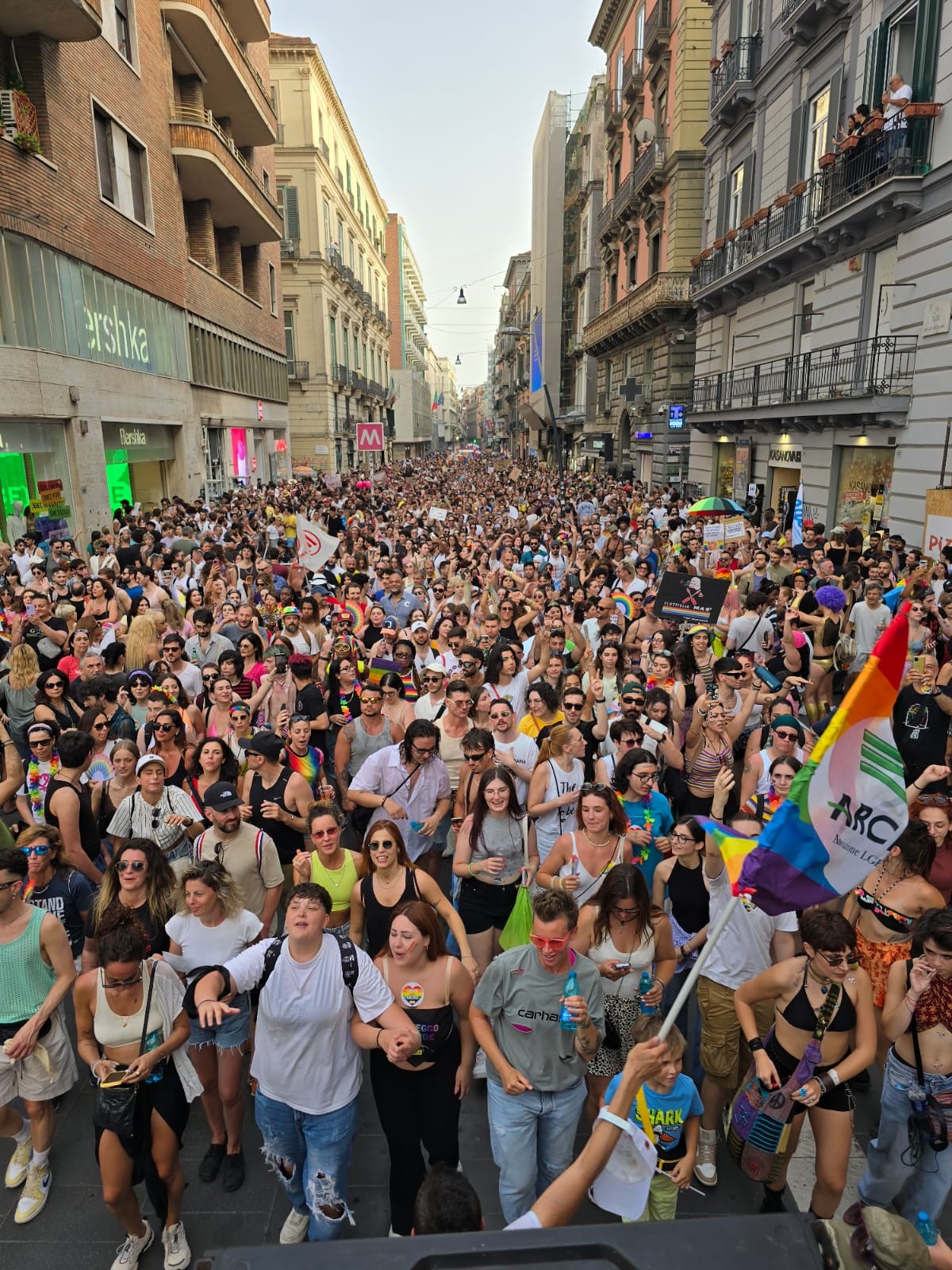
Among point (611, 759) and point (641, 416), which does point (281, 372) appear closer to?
point (641, 416)

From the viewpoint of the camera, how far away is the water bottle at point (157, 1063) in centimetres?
338

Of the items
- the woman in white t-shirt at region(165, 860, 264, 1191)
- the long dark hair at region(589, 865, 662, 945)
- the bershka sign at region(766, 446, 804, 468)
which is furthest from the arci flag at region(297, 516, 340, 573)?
the bershka sign at region(766, 446, 804, 468)

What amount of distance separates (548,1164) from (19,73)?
19539 millimetres

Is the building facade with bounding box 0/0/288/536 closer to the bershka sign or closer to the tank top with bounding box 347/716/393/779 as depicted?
the tank top with bounding box 347/716/393/779

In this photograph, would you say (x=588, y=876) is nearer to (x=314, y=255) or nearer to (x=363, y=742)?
(x=363, y=742)

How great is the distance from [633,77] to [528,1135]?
39.8 m

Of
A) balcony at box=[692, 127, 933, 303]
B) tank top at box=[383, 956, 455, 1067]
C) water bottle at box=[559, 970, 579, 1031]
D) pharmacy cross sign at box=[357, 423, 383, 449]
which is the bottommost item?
tank top at box=[383, 956, 455, 1067]

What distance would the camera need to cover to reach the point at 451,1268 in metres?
1.37

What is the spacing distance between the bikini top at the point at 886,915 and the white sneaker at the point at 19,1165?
4.20 metres

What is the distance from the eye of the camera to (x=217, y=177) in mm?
25578

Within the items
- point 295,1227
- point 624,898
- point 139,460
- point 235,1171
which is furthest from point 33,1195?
point 139,460

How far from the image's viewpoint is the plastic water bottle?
3166mm

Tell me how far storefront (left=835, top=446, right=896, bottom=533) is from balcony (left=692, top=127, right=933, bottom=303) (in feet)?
13.1

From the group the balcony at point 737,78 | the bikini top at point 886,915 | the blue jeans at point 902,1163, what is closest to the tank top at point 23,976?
the blue jeans at point 902,1163
